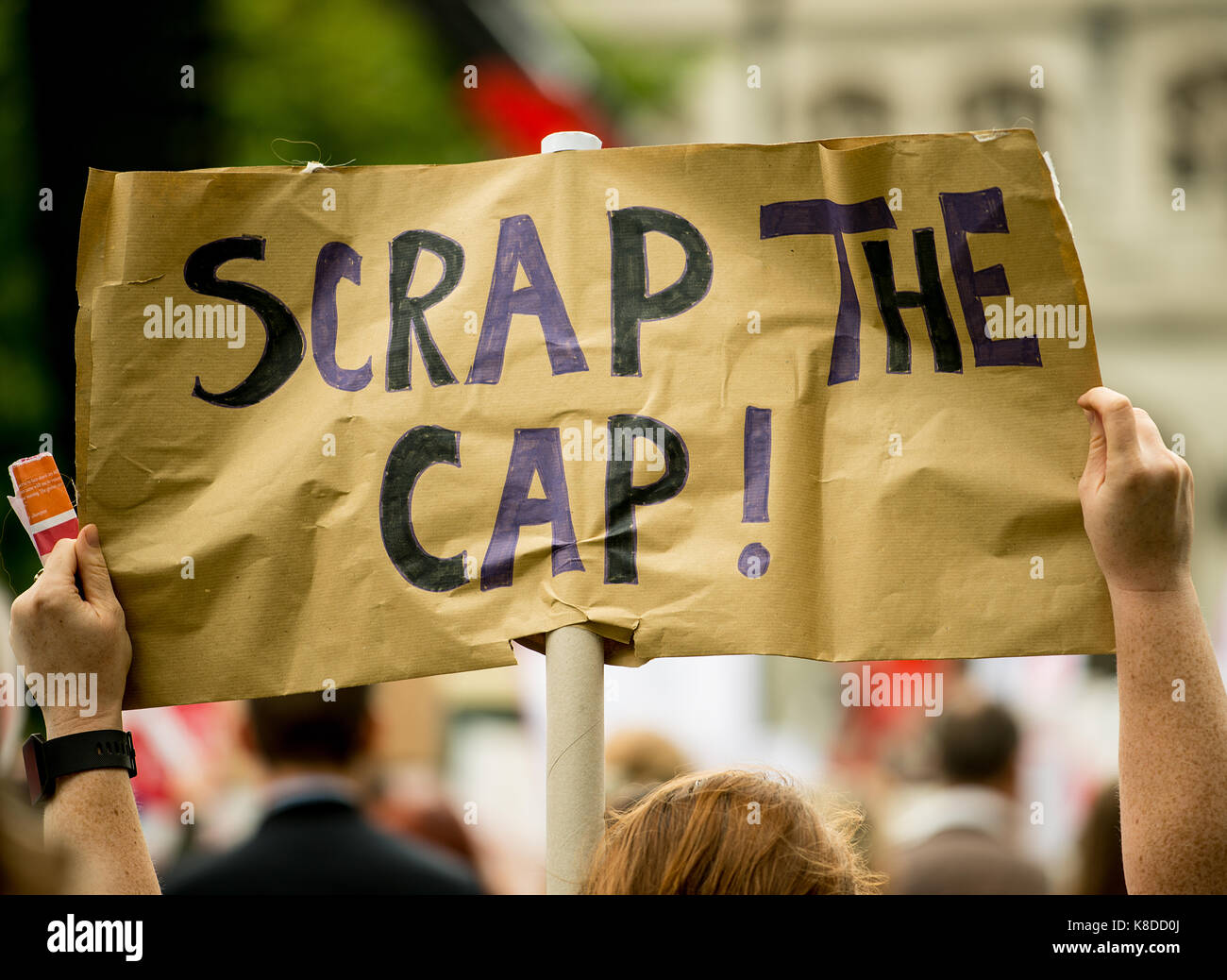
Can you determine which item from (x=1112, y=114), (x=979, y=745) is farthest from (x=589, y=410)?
(x=1112, y=114)

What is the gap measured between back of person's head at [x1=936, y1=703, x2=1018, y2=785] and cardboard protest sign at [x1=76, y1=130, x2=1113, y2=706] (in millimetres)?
1385

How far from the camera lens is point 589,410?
5.81 ft

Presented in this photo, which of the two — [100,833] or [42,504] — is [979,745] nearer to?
[100,833]

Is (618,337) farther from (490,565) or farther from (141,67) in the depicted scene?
(141,67)

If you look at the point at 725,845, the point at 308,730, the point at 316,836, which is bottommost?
the point at 316,836

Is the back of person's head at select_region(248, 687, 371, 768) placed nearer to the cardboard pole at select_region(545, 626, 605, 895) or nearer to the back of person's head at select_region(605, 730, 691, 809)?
the cardboard pole at select_region(545, 626, 605, 895)

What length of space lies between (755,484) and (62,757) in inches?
42.2

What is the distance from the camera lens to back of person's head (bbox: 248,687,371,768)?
2555 mm

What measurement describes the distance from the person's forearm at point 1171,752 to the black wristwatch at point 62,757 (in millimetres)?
1397

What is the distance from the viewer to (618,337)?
180 centimetres

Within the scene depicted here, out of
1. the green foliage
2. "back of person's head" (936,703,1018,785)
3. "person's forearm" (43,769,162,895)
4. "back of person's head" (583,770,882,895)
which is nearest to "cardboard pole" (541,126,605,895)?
"back of person's head" (583,770,882,895)

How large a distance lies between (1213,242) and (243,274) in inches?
669

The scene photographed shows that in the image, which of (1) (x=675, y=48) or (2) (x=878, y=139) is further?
(1) (x=675, y=48)

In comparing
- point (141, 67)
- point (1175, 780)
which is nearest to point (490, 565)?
point (1175, 780)
